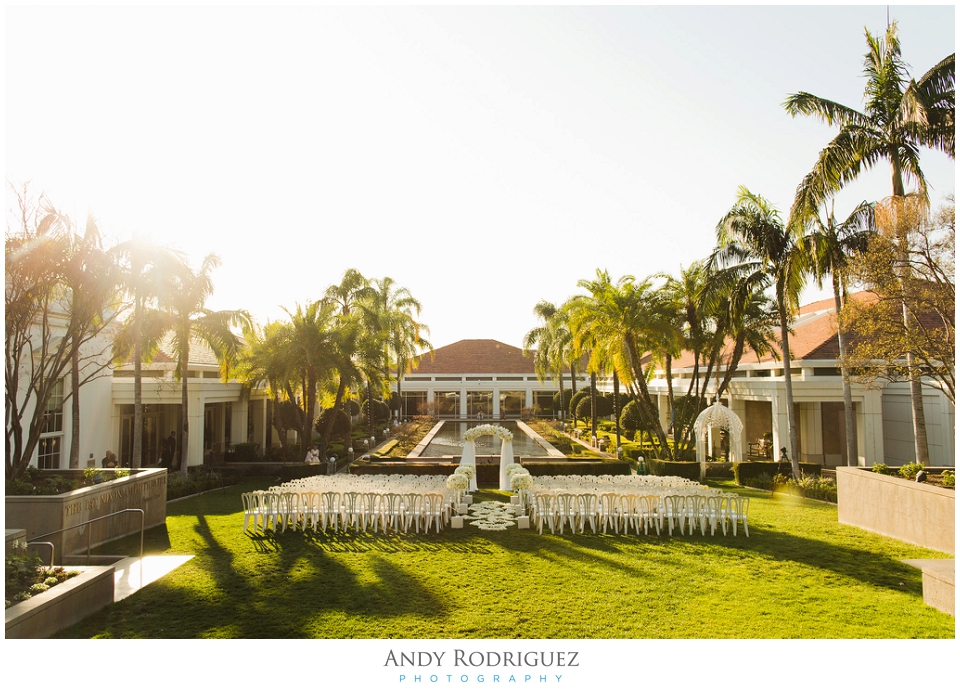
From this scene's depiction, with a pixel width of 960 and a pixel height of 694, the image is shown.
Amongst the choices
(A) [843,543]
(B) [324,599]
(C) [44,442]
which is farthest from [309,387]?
(A) [843,543]

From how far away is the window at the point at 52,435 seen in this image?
1620 cm

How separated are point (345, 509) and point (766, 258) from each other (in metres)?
13.8

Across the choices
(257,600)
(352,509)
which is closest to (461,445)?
(352,509)

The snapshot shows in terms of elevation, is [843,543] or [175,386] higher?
[175,386]

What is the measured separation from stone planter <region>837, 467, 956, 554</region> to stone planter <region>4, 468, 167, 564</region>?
516 inches

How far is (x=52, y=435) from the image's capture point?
1664 centimetres

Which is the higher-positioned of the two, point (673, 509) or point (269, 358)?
point (269, 358)

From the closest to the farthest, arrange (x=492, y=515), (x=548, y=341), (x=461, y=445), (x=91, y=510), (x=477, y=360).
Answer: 1. (x=91, y=510)
2. (x=492, y=515)
3. (x=461, y=445)
4. (x=548, y=341)
5. (x=477, y=360)

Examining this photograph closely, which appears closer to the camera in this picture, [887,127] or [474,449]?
[887,127]

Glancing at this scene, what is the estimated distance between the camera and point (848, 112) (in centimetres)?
1363

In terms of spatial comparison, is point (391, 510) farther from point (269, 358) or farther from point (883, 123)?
point (883, 123)

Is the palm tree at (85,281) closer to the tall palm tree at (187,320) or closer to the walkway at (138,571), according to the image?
the walkway at (138,571)

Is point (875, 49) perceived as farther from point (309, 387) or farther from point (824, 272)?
point (309, 387)
